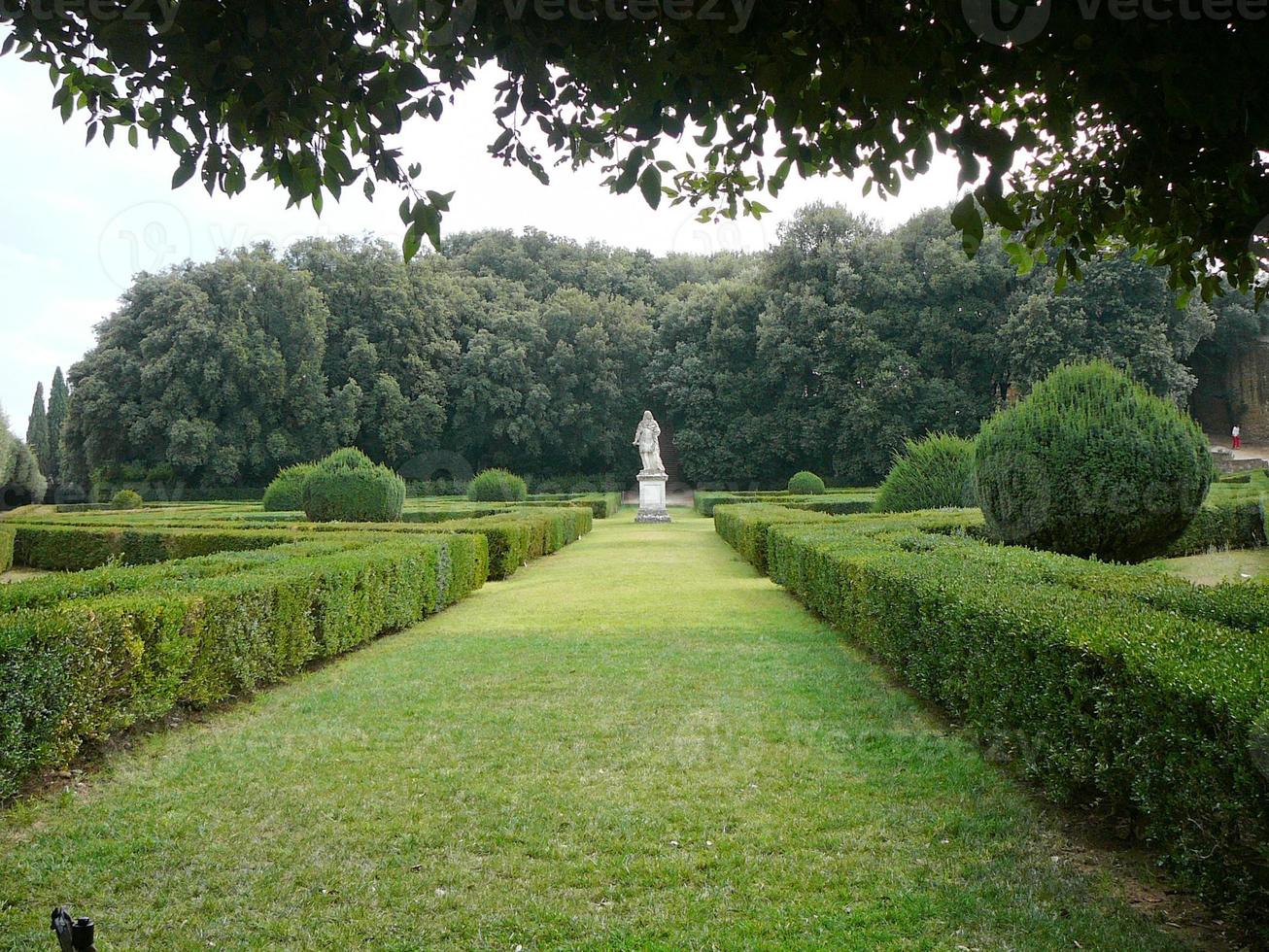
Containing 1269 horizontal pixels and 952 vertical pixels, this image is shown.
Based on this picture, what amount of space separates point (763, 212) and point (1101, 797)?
3501 mm

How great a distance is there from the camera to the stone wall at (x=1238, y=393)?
33.3 m

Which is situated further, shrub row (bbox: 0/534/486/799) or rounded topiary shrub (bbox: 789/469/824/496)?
rounded topiary shrub (bbox: 789/469/824/496)

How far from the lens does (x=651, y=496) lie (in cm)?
2600

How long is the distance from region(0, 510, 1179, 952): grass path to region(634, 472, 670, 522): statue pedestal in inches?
773

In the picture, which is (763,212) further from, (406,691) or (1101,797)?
(406,691)

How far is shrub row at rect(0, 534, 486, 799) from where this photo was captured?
3.79m

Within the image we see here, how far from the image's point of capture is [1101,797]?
11.1 ft

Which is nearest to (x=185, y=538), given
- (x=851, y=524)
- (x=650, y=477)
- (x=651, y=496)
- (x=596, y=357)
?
(x=851, y=524)

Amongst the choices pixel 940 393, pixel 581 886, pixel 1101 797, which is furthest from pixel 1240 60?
pixel 940 393
